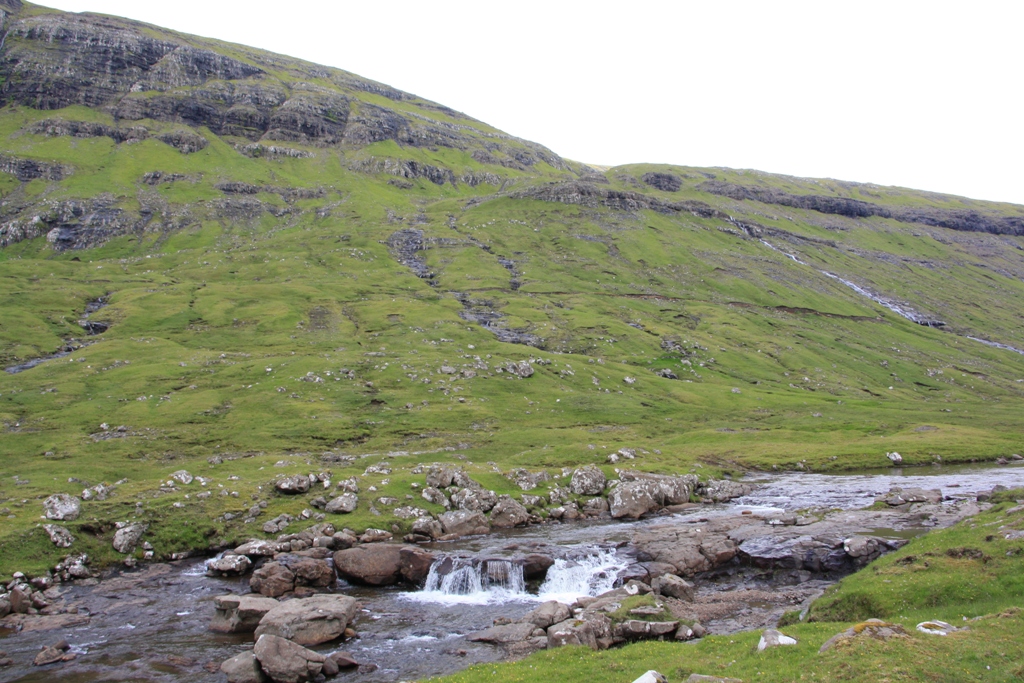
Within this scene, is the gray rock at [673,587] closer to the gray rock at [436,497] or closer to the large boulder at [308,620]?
the large boulder at [308,620]

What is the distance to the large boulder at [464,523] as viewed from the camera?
186ft

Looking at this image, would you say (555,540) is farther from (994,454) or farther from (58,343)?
(58,343)

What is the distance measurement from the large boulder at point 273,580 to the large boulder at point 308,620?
553 cm

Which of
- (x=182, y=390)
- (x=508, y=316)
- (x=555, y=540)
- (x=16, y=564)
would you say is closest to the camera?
(x=16, y=564)

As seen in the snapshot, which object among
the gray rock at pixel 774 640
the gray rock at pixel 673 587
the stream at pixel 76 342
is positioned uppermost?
the gray rock at pixel 774 640

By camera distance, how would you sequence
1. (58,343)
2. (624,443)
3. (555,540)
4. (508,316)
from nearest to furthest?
(555,540) → (624,443) → (58,343) → (508,316)

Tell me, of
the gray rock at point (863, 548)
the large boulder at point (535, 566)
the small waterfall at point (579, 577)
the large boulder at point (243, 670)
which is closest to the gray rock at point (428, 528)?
the large boulder at point (535, 566)

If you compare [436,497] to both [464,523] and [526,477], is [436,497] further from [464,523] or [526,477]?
[526,477]

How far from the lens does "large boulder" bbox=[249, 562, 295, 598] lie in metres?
42.1

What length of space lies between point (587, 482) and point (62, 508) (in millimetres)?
50830

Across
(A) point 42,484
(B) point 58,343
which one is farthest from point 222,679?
(B) point 58,343

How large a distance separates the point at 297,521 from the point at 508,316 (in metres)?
113

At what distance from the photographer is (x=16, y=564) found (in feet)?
143

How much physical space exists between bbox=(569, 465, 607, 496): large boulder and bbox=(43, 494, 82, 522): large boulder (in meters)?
47.8
